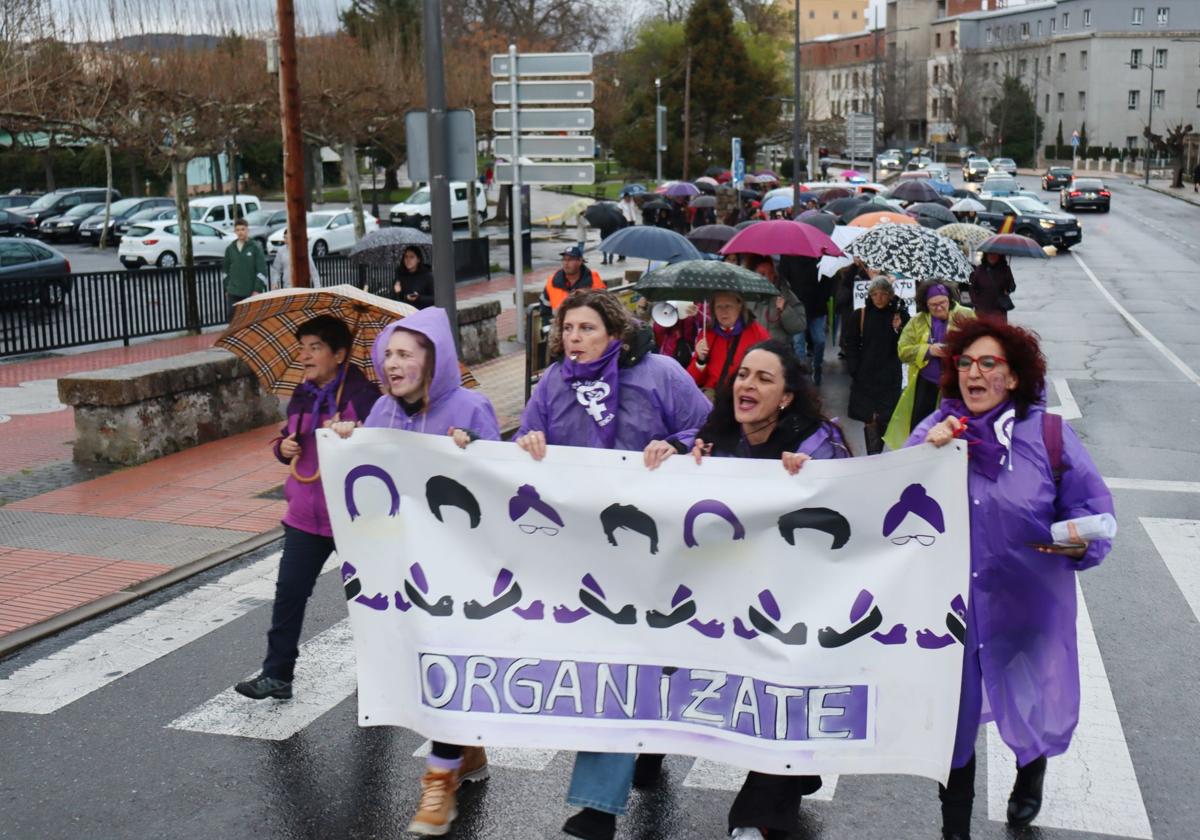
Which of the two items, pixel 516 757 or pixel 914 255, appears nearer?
pixel 516 757

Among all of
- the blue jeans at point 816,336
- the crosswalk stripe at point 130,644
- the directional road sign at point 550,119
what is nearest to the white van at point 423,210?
the directional road sign at point 550,119

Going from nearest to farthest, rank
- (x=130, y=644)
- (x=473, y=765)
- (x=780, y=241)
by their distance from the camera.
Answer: (x=473, y=765) < (x=130, y=644) < (x=780, y=241)

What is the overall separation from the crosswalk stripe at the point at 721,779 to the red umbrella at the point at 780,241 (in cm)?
801

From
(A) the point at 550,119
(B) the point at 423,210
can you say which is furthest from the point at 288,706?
(B) the point at 423,210

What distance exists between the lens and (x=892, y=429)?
8.20 metres

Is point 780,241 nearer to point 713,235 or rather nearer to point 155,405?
point 713,235

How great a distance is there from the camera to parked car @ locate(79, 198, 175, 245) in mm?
45625

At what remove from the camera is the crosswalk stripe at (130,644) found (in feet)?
22.2

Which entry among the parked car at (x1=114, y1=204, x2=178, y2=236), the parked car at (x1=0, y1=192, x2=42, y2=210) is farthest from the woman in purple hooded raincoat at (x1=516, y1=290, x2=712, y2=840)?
the parked car at (x1=0, y1=192, x2=42, y2=210)

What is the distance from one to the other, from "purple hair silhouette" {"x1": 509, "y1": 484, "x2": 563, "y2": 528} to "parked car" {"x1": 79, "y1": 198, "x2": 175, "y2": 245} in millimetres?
43109

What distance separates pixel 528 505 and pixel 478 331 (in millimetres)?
13417

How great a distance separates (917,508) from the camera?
15.3 feet

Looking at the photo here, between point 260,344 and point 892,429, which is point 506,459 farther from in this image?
point 892,429

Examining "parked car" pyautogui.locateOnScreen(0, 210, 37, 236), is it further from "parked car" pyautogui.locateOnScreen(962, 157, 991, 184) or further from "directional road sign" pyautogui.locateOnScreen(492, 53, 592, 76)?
"parked car" pyautogui.locateOnScreen(962, 157, 991, 184)
